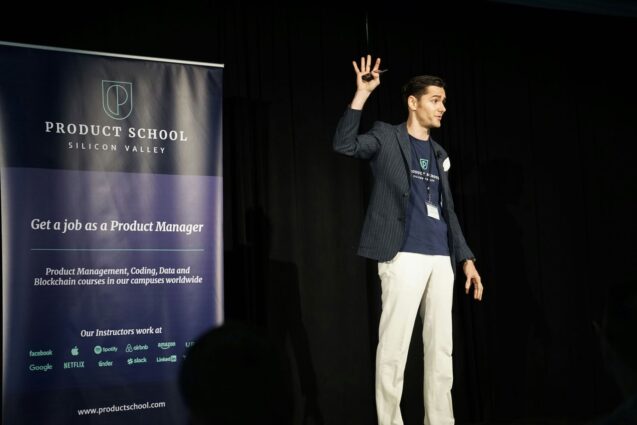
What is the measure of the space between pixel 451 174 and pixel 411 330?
1.65 m

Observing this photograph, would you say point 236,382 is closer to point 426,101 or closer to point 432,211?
point 432,211

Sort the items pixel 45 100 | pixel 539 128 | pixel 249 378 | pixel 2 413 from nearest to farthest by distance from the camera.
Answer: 1. pixel 249 378
2. pixel 2 413
3. pixel 45 100
4. pixel 539 128

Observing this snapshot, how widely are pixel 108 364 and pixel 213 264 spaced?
2.19ft

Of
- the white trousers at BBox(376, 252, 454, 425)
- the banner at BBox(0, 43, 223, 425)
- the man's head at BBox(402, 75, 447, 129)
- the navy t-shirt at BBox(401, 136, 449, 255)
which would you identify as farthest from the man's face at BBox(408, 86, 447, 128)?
the banner at BBox(0, 43, 223, 425)

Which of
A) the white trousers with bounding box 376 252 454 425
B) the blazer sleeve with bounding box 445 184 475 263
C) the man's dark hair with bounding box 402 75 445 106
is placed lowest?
the white trousers with bounding box 376 252 454 425

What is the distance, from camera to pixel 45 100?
3.15 m

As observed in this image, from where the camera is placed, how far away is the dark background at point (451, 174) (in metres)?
3.87

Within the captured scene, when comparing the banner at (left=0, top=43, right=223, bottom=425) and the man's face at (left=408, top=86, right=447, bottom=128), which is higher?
the man's face at (left=408, top=86, right=447, bottom=128)

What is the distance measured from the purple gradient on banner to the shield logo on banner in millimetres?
301

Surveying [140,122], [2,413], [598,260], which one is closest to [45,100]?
[140,122]

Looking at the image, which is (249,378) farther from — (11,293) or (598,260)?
(598,260)

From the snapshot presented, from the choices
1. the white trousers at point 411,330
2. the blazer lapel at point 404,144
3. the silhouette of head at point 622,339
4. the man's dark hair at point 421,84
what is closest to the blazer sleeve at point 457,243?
the white trousers at point 411,330

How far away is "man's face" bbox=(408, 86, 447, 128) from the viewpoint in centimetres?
337

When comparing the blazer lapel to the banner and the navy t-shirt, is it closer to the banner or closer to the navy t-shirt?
the navy t-shirt
